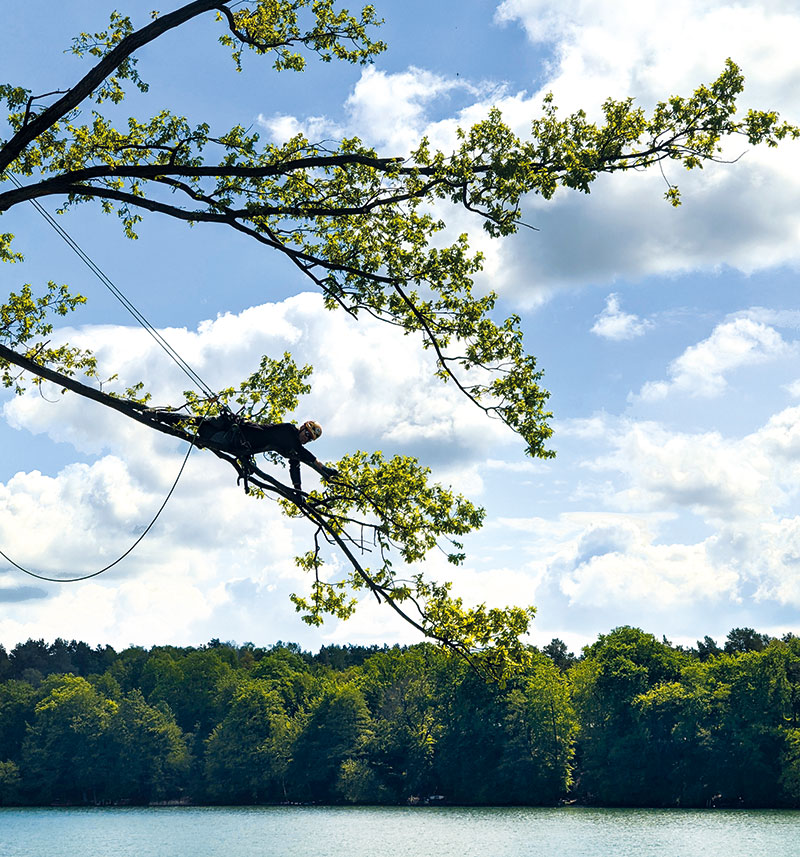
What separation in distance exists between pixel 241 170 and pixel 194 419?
290 cm

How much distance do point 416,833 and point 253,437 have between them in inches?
1889

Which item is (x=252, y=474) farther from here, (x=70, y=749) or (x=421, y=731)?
(x=70, y=749)

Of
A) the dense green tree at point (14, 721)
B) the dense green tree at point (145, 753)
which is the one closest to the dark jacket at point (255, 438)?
the dense green tree at point (145, 753)

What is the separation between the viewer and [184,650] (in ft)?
419

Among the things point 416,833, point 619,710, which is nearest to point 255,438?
point 416,833

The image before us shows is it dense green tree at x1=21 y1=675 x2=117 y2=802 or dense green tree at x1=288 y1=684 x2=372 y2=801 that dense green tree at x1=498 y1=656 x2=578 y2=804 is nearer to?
dense green tree at x1=288 y1=684 x2=372 y2=801

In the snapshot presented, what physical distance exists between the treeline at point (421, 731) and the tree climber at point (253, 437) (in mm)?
48149

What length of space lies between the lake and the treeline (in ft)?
12.1

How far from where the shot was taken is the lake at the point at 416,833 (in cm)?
4631

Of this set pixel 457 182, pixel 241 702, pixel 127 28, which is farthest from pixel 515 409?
pixel 241 702

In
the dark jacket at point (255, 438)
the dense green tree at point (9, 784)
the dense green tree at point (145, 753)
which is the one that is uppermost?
the dark jacket at point (255, 438)

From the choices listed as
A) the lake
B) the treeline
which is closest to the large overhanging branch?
the lake

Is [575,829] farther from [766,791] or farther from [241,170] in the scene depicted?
[241,170]

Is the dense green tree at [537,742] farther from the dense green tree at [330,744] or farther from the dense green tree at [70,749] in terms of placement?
the dense green tree at [70,749]
